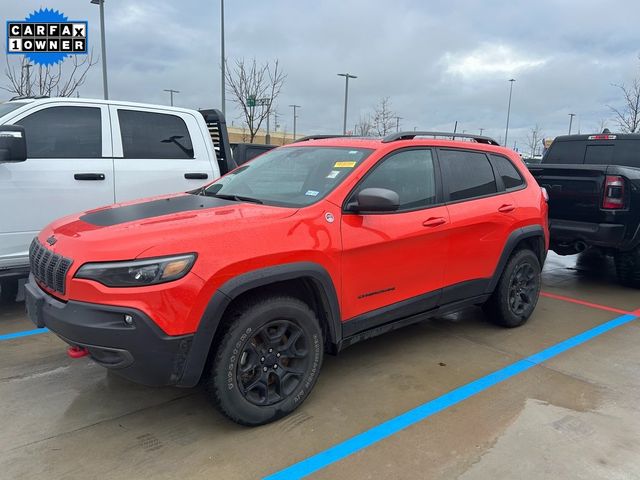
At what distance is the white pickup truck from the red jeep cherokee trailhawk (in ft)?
5.04

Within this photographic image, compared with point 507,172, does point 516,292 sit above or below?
below

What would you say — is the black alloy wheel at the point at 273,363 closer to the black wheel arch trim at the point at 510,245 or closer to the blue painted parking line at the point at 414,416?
the blue painted parking line at the point at 414,416

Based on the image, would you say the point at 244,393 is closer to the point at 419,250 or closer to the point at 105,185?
the point at 419,250

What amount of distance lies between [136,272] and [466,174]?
2911 millimetres

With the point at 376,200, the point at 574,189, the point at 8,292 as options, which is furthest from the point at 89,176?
the point at 574,189

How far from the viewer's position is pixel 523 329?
4.92 m

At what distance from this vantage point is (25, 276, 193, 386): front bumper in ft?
8.30

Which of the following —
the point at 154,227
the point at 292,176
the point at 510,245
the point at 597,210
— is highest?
the point at 292,176

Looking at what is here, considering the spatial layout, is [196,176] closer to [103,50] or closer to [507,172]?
[507,172]

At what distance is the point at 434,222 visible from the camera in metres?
3.84

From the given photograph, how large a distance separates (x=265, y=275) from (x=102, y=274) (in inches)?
33.3

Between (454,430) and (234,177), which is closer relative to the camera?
(454,430)

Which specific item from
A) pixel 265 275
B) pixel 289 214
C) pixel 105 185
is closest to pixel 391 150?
pixel 289 214

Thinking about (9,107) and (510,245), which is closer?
(510,245)
